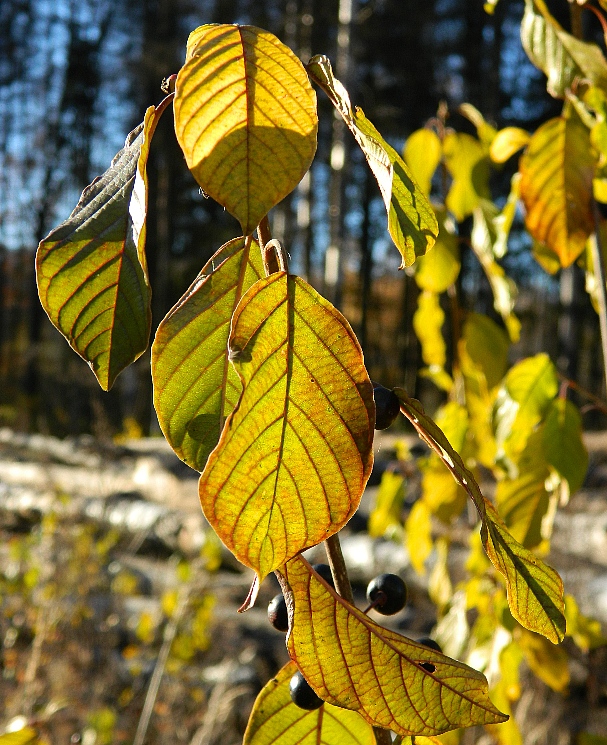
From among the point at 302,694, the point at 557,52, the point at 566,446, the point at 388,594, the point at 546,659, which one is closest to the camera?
the point at 302,694

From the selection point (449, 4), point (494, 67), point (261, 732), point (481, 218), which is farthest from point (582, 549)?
point (449, 4)

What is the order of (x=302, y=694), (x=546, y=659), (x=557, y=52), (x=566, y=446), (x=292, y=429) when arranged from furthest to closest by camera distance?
(x=546, y=659) → (x=566, y=446) → (x=557, y=52) → (x=302, y=694) → (x=292, y=429)

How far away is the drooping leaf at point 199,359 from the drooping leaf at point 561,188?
0.64m

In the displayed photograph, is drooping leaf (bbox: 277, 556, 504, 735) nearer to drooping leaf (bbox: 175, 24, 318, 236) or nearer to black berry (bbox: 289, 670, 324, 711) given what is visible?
black berry (bbox: 289, 670, 324, 711)

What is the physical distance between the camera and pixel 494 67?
36.4ft

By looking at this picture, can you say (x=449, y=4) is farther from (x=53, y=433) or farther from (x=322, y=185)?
(x=53, y=433)

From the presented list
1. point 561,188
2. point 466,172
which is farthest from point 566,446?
point 466,172

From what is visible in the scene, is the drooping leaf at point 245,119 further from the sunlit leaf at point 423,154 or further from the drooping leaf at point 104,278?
the sunlit leaf at point 423,154

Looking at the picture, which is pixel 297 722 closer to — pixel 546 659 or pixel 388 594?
pixel 388 594

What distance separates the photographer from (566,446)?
996mm

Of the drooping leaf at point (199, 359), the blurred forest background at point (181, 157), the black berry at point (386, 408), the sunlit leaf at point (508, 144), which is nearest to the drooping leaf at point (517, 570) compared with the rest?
the black berry at point (386, 408)

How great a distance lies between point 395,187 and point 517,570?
22 centimetres

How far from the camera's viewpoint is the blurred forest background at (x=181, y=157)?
39.8 ft

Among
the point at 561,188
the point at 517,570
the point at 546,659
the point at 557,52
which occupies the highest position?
the point at 557,52
